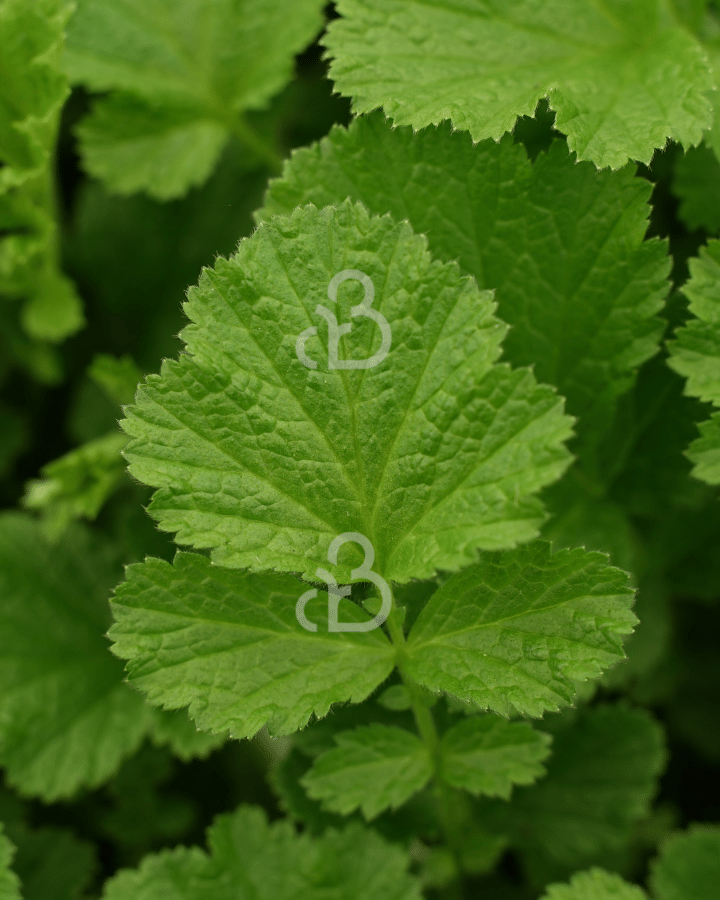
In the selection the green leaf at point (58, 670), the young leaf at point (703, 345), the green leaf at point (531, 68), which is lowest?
the green leaf at point (58, 670)

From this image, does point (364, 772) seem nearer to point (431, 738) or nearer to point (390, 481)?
point (431, 738)

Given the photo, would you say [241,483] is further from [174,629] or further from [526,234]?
[526,234]

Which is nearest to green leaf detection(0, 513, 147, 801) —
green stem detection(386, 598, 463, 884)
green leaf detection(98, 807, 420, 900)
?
green leaf detection(98, 807, 420, 900)

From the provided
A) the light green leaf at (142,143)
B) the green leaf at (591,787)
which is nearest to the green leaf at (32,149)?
the light green leaf at (142,143)

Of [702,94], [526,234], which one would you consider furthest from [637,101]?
[526,234]

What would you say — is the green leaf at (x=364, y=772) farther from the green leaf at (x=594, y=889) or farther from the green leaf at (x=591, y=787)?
the green leaf at (x=591, y=787)

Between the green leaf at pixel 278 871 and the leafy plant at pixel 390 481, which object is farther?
the green leaf at pixel 278 871
